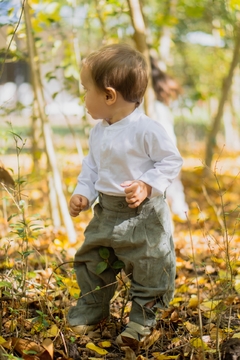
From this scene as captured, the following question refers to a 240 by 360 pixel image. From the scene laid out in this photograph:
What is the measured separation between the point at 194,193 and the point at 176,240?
3730 mm

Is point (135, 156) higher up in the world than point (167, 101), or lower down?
higher up

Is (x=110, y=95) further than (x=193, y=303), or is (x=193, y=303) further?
(x=193, y=303)

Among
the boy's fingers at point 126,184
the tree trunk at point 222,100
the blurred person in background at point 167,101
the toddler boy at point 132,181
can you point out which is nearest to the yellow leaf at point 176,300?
the toddler boy at point 132,181

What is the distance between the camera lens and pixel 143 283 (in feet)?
8.16

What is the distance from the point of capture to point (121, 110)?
8.11 feet

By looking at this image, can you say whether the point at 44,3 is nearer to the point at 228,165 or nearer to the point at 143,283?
the point at 143,283

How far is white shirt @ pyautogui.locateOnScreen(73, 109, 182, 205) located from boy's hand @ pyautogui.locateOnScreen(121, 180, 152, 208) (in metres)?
0.03

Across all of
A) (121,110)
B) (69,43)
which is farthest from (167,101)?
(121,110)

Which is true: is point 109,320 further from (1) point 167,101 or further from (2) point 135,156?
(1) point 167,101

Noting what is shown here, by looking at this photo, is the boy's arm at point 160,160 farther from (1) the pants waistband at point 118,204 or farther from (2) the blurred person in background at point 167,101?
(2) the blurred person in background at point 167,101

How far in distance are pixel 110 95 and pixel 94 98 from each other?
0.28ft

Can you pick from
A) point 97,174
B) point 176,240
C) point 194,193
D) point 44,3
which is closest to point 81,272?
point 97,174

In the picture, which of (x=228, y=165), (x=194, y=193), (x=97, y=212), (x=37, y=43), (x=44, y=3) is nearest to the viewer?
(x=97, y=212)

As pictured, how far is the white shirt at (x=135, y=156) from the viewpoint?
2359 mm
